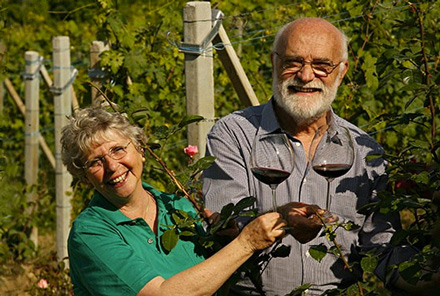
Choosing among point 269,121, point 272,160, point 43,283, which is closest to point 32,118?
point 43,283

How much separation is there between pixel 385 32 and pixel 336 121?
6.22 feet

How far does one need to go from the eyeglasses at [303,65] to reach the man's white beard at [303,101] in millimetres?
39

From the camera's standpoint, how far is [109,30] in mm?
5336

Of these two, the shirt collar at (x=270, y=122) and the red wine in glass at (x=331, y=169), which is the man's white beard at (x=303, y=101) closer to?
the shirt collar at (x=270, y=122)

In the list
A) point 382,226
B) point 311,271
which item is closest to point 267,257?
point 311,271

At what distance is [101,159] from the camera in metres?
3.04

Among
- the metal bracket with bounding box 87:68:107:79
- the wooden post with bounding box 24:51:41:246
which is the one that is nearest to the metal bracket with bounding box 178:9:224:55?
the metal bracket with bounding box 87:68:107:79

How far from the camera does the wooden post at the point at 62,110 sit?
601cm

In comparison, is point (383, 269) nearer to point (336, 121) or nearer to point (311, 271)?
point (311, 271)

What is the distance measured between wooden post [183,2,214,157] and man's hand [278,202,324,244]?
5.31 ft

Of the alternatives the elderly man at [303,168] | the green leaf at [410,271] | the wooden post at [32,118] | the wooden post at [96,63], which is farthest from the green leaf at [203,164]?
the wooden post at [32,118]

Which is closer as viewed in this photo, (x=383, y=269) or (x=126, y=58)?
(x=383, y=269)

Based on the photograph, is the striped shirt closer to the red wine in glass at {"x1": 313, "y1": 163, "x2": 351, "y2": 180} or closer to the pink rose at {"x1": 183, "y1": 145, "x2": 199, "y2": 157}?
the red wine in glass at {"x1": 313, "y1": 163, "x2": 351, "y2": 180}

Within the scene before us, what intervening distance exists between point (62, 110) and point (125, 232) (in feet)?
10.3
